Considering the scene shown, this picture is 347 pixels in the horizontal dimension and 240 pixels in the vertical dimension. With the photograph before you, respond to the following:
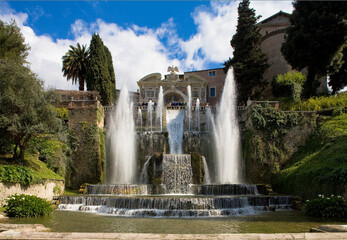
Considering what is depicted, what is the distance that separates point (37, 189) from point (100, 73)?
20.5 m

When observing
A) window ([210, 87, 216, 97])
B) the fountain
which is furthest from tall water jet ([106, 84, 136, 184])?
window ([210, 87, 216, 97])

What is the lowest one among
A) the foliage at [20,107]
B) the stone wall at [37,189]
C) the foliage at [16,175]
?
the stone wall at [37,189]

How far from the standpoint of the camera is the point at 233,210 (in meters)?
13.1

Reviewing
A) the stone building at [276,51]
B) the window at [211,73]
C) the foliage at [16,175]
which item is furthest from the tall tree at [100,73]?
the foliage at [16,175]

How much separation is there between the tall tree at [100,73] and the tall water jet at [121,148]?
8070 millimetres

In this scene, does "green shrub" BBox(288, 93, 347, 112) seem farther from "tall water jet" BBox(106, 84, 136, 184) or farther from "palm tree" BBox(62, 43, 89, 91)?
"palm tree" BBox(62, 43, 89, 91)

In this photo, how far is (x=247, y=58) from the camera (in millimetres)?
33250

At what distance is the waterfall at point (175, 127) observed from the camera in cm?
2605

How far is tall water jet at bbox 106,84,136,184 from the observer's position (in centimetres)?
2364

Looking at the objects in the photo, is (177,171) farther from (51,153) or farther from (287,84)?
(287,84)

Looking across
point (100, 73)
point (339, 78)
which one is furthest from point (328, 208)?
point (100, 73)

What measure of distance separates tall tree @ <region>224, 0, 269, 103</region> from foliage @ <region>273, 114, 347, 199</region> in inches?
438

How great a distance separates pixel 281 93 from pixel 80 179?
21852 millimetres

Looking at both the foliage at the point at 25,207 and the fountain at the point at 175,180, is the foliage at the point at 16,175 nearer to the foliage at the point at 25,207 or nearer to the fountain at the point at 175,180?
the fountain at the point at 175,180
